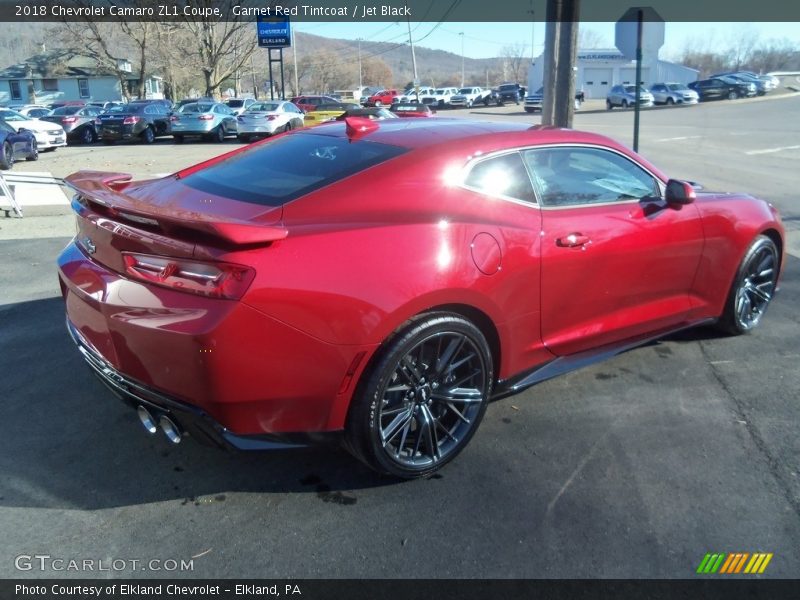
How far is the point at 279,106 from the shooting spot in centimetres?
2611

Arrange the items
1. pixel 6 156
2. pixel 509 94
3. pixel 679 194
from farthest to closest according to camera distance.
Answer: pixel 509 94 → pixel 6 156 → pixel 679 194

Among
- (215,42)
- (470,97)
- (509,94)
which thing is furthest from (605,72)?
(215,42)

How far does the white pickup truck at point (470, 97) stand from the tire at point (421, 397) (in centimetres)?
5604

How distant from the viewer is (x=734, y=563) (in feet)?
8.58

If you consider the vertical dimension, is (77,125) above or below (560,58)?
below

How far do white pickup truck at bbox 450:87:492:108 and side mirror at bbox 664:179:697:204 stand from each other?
180 ft

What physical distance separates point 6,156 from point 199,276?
16105mm

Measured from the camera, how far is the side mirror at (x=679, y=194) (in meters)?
4.05

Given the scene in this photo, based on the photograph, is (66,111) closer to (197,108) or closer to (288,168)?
(197,108)

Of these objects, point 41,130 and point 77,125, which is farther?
point 77,125

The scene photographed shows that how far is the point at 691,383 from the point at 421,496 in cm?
213

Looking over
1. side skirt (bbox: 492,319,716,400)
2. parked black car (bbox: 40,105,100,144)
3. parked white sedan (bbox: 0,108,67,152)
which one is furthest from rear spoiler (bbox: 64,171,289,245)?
parked black car (bbox: 40,105,100,144)

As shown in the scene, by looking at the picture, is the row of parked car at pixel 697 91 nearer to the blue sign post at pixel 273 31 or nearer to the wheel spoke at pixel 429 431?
the blue sign post at pixel 273 31

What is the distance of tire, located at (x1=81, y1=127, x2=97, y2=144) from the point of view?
27.5m
